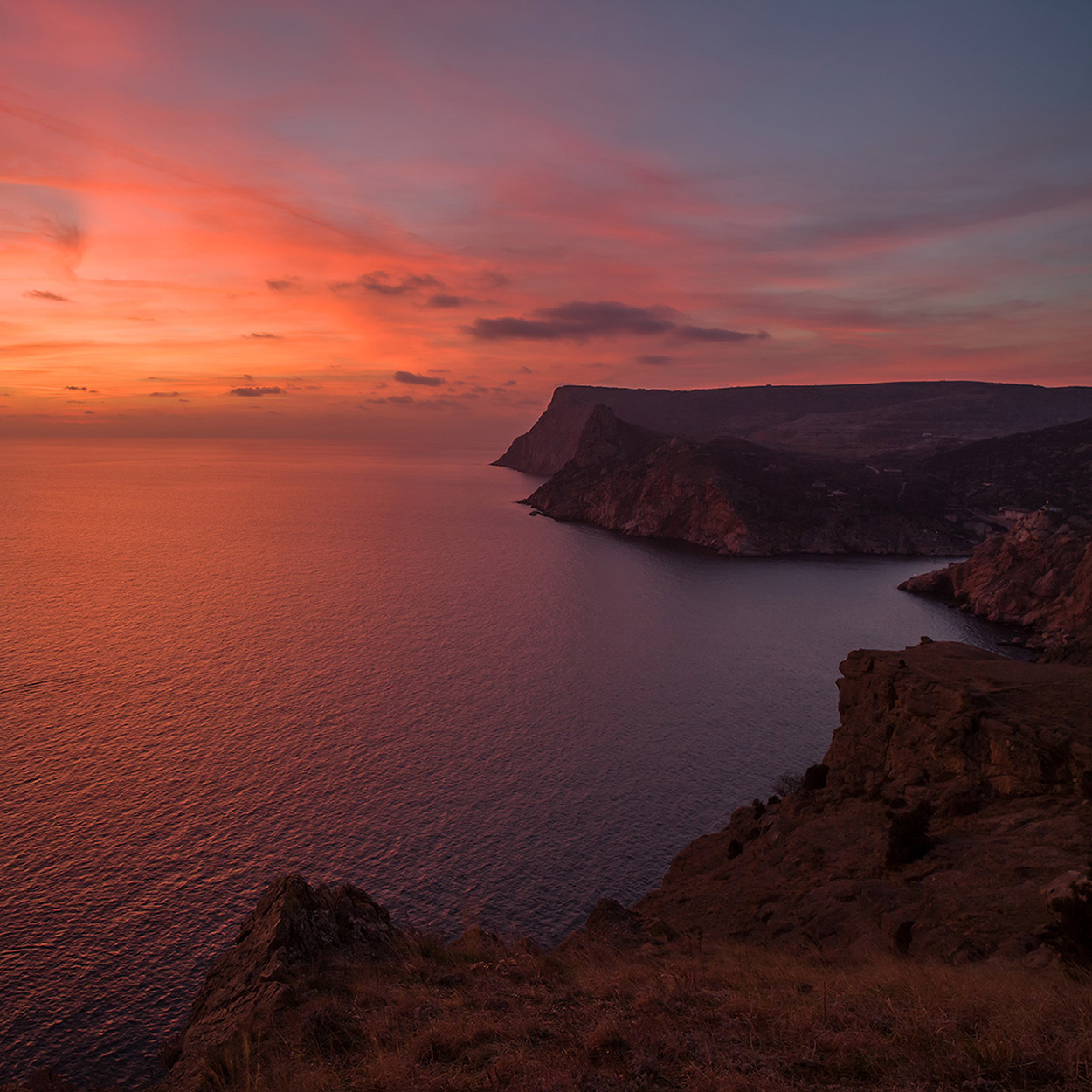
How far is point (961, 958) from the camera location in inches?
826

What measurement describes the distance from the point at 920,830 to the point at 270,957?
86.9ft

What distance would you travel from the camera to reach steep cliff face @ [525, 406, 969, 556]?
534ft

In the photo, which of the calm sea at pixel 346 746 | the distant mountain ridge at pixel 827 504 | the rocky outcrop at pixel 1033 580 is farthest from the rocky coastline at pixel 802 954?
the distant mountain ridge at pixel 827 504

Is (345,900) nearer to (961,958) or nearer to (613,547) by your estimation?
(961,958)

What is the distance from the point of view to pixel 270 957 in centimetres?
2083

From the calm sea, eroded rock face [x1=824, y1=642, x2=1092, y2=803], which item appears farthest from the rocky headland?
eroded rock face [x1=824, y1=642, x2=1092, y2=803]

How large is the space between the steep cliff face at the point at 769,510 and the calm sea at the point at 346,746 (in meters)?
49.1

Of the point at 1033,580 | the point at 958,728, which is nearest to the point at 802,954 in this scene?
the point at 958,728

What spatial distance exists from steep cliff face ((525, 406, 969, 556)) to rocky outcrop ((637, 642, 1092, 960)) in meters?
120

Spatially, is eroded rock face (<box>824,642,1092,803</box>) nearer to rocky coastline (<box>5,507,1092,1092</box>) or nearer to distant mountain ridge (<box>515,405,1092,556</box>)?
rocky coastline (<box>5,507,1092,1092</box>)

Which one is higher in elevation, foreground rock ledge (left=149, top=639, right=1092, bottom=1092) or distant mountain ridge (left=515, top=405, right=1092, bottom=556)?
distant mountain ridge (left=515, top=405, right=1092, bottom=556)

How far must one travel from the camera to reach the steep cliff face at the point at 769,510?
16288 cm

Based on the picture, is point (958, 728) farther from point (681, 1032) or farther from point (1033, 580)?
point (1033, 580)

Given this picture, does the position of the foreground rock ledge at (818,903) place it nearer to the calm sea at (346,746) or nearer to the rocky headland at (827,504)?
the calm sea at (346,746)
